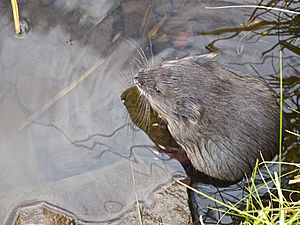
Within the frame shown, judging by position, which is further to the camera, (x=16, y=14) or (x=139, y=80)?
(x=16, y=14)

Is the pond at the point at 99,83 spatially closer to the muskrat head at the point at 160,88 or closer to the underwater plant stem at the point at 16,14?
the underwater plant stem at the point at 16,14

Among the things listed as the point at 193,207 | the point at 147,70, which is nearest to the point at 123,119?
the point at 147,70

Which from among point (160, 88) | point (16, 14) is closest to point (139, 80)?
point (160, 88)

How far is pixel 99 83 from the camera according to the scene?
5035 mm

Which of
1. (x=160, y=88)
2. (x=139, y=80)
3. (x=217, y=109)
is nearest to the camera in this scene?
(x=217, y=109)

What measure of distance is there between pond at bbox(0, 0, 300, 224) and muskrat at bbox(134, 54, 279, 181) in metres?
0.38

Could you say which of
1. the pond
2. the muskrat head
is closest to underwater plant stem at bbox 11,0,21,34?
the pond

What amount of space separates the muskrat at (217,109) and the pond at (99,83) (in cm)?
38

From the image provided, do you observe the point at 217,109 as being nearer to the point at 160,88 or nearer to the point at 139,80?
the point at 160,88

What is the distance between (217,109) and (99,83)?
1.12 m

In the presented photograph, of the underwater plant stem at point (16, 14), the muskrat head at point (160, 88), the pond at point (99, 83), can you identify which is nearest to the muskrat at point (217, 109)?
the muskrat head at point (160, 88)

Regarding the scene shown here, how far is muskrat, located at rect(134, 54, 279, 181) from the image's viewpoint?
4.26 meters

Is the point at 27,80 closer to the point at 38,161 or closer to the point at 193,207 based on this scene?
the point at 38,161

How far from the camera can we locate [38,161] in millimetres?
4758
